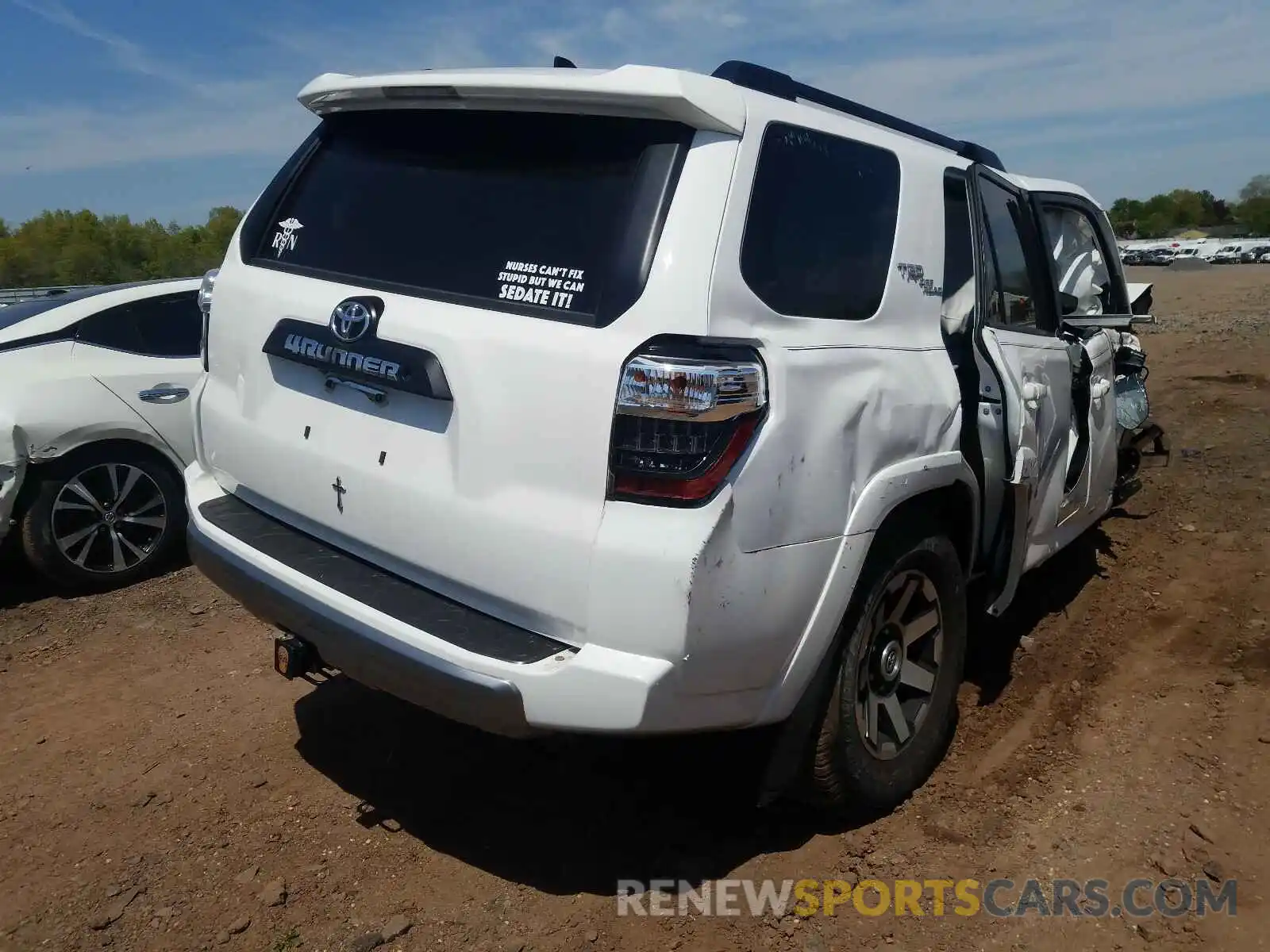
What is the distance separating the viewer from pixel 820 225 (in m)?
2.76

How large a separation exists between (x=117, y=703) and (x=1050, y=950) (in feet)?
11.4

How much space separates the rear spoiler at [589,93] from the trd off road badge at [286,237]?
1.92 ft

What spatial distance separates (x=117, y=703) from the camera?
13.3ft

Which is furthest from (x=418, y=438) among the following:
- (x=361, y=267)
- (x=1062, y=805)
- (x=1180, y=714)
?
(x=1180, y=714)

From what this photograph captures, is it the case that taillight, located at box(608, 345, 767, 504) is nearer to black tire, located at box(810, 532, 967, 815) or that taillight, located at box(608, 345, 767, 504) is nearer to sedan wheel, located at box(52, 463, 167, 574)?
black tire, located at box(810, 532, 967, 815)

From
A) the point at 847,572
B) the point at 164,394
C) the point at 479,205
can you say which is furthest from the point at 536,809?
the point at 164,394

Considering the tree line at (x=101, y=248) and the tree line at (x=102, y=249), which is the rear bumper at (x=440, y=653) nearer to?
the tree line at (x=102, y=249)

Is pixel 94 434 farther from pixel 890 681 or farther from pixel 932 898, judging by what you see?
pixel 932 898

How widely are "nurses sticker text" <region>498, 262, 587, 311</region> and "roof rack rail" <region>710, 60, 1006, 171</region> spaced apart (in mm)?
684

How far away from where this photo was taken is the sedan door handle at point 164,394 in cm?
543

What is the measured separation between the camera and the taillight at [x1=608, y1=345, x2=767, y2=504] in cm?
226

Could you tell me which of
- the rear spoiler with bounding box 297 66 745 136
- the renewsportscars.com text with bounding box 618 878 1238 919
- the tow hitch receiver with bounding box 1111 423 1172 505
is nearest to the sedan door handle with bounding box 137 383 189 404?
the rear spoiler with bounding box 297 66 745 136

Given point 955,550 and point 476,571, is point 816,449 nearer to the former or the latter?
point 476,571

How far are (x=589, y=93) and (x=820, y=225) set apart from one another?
0.73 m
